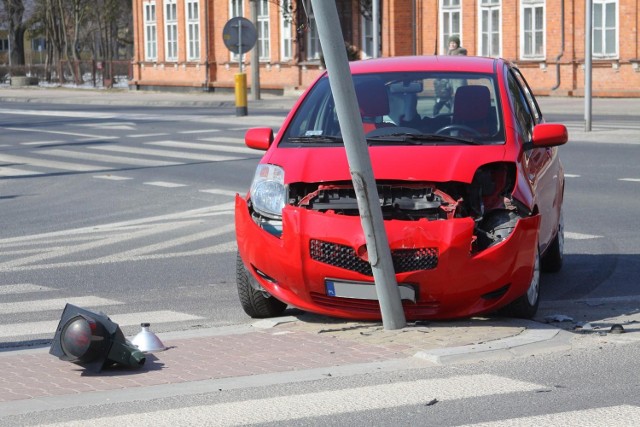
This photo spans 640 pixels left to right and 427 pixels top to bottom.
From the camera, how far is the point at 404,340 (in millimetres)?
7203

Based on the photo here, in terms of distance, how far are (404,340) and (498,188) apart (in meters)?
1.22

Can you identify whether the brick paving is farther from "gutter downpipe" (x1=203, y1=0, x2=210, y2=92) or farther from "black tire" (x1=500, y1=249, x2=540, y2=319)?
"gutter downpipe" (x1=203, y1=0, x2=210, y2=92)

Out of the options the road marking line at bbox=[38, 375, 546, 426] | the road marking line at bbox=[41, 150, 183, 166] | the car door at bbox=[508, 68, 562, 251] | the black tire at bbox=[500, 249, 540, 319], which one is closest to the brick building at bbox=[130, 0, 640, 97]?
the road marking line at bbox=[41, 150, 183, 166]

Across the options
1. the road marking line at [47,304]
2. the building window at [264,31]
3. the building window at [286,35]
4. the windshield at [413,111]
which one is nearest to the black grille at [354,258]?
the windshield at [413,111]

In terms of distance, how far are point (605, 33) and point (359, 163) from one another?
33.9m

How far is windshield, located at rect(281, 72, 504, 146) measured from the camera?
8211mm

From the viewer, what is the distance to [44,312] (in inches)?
349

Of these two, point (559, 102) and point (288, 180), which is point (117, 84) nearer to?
point (559, 102)

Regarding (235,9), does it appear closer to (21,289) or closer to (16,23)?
(16,23)

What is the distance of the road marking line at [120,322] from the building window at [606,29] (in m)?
32.6

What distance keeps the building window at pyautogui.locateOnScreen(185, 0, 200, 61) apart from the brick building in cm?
5

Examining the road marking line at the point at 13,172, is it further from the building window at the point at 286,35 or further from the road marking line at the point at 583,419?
the building window at the point at 286,35

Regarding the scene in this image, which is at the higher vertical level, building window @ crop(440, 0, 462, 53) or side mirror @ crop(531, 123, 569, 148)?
building window @ crop(440, 0, 462, 53)

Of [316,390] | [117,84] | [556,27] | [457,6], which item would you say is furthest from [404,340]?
[117,84]
